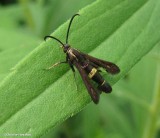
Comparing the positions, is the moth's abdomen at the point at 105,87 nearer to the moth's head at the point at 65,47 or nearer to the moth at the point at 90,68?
the moth at the point at 90,68

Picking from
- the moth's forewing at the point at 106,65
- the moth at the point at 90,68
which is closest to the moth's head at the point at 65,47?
the moth at the point at 90,68

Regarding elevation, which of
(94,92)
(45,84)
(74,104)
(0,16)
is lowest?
(0,16)

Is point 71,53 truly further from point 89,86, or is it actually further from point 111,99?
point 111,99

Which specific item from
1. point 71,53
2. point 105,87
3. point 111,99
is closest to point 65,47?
point 71,53

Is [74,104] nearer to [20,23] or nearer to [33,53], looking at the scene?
[33,53]

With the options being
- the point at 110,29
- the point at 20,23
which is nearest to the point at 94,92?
the point at 110,29
